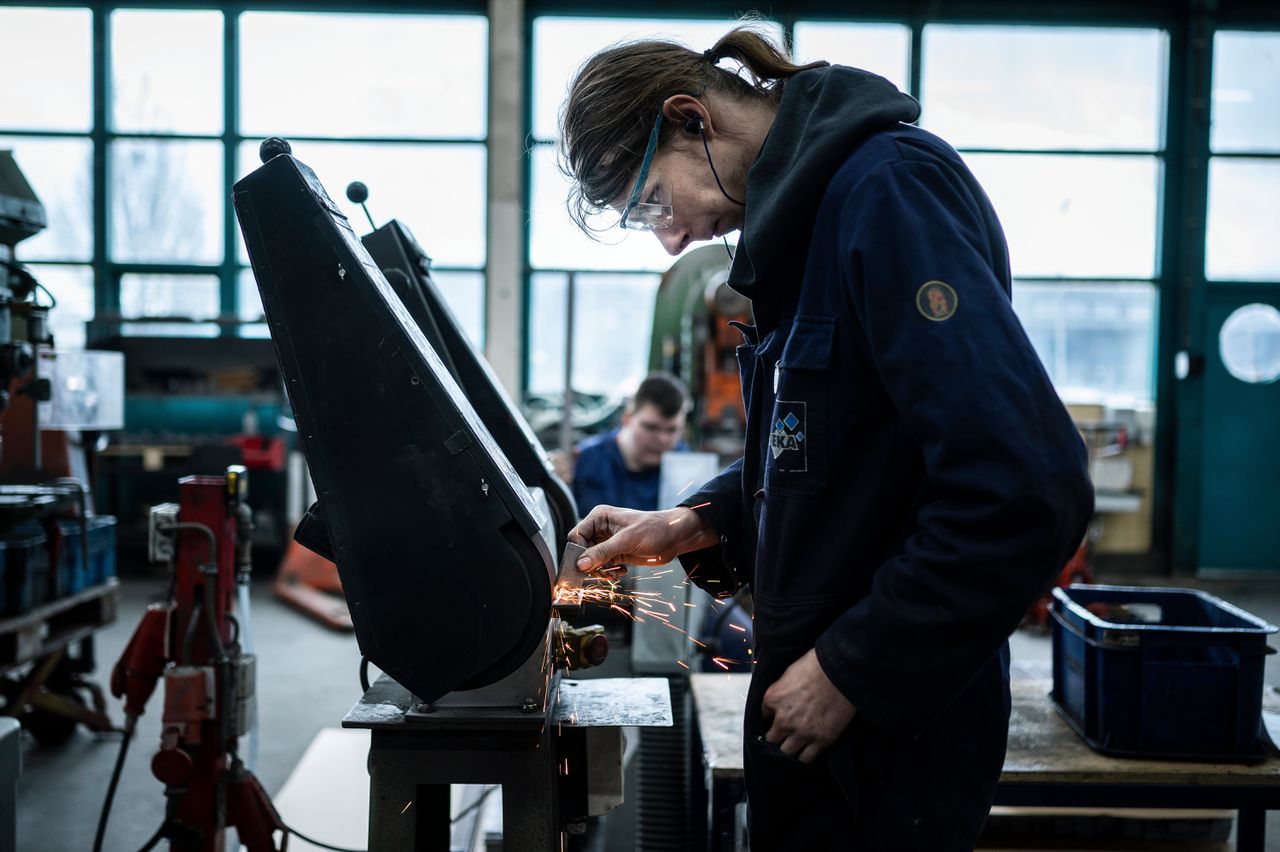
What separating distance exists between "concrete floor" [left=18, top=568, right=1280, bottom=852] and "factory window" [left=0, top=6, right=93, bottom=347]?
2.73 metres

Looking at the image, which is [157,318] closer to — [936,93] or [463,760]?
[936,93]

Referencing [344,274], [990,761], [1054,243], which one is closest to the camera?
[990,761]

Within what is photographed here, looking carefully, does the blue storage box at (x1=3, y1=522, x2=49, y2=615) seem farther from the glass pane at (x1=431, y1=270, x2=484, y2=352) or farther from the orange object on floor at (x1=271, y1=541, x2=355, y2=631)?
the glass pane at (x1=431, y1=270, x2=484, y2=352)

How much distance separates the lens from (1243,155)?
21.5 feet

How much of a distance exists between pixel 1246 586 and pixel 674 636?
5.31 metres

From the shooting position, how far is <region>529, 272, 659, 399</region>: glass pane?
669cm

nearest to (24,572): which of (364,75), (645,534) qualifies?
(645,534)

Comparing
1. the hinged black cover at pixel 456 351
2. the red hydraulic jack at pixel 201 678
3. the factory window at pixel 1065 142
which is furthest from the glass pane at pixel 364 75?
the hinged black cover at pixel 456 351

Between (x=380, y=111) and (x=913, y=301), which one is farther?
(x=380, y=111)

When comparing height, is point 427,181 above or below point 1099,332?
above

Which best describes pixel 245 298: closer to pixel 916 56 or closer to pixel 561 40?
pixel 561 40

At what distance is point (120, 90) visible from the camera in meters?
6.55

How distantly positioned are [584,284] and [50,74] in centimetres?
393

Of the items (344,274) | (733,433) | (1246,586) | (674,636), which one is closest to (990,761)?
(344,274)
